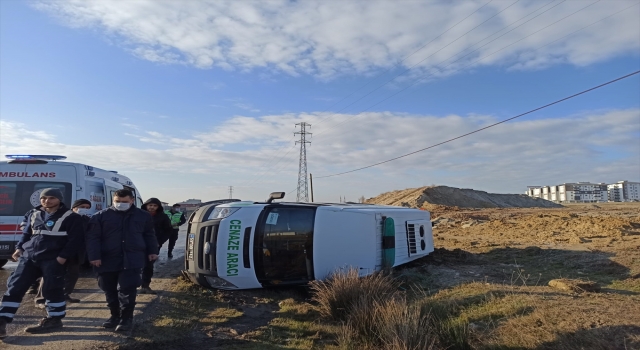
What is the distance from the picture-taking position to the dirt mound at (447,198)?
50.9m

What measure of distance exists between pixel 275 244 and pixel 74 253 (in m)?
2.90

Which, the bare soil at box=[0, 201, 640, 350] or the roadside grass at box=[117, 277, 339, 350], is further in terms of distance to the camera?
the roadside grass at box=[117, 277, 339, 350]

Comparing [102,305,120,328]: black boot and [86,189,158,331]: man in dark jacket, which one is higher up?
[86,189,158,331]: man in dark jacket

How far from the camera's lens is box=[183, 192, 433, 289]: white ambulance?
24.5 feet

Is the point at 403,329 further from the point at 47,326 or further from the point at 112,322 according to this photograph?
the point at 47,326

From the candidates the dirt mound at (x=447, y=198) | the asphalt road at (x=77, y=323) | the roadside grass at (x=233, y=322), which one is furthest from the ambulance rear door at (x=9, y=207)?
the dirt mound at (x=447, y=198)

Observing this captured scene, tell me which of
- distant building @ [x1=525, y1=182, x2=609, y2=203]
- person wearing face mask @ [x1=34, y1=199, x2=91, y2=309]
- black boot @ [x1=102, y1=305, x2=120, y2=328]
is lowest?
black boot @ [x1=102, y1=305, x2=120, y2=328]

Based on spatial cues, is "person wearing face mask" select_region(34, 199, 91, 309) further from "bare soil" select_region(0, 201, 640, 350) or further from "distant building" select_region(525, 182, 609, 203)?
"distant building" select_region(525, 182, 609, 203)

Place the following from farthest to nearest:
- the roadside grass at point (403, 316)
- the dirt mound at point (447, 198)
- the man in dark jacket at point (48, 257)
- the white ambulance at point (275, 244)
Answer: the dirt mound at point (447, 198)
the white ambulance at point (275, 244)
the man in dark jacket at point (48, 257)
the roadside grass at point (403, 316)

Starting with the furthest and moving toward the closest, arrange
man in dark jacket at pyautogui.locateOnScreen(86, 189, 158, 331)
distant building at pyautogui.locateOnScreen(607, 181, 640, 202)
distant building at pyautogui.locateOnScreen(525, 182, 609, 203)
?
distant building at pyautogui.locateOnScreen(607, 181, 640, 202), distant building at pyautogui.locateOnScreen(525, 182, 609, 203), man in dark jacket at pyautogui.locateOnScreen(86, 189, 158, 331)

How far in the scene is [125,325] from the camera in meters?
5.77

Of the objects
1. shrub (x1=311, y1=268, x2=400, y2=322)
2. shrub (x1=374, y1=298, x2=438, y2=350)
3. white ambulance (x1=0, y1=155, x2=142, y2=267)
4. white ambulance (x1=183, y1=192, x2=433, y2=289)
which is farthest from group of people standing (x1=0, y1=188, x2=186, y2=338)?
white ambulance (x1=0, y1=155, x2=142, y2=267)

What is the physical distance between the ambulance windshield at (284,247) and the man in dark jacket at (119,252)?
203cm

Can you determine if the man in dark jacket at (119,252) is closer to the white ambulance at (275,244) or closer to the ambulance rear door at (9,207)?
the white ambulance at (275,244)
